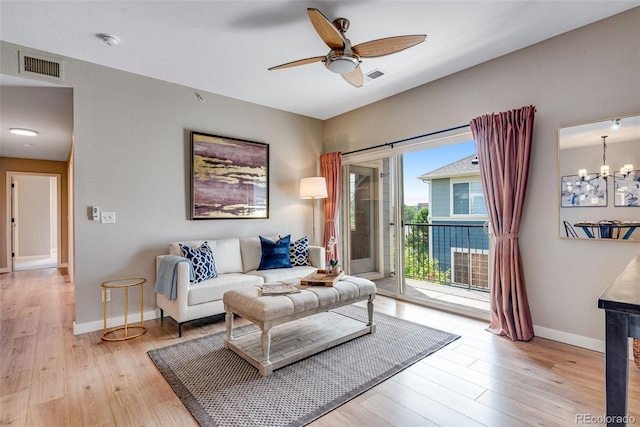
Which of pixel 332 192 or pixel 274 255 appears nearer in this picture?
pixel 274 255

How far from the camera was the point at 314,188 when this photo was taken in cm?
452

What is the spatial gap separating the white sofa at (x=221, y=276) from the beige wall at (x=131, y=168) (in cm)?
29

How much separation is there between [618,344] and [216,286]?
2965 mm

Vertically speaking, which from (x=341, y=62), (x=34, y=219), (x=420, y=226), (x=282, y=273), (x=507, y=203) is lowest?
(x=282, y=273)

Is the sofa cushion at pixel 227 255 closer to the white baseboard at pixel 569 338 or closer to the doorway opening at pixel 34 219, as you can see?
the white baseboard at pixel 569 338

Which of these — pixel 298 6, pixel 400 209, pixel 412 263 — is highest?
pixel 298 6

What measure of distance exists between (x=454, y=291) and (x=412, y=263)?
707 mm

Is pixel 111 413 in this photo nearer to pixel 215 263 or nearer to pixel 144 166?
pixel 215 263

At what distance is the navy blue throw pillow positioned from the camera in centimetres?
387

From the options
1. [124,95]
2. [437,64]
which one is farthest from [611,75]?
[124,95]

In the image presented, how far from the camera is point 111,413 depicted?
1.84 m

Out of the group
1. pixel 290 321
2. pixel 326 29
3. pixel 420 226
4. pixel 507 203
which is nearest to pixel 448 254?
pixel 420 226

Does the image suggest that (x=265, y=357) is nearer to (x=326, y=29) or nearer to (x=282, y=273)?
(x=282, y=273)

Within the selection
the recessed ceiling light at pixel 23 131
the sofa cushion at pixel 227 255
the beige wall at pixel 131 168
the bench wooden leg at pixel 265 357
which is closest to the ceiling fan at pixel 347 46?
the beige wall at pixel 131 168
